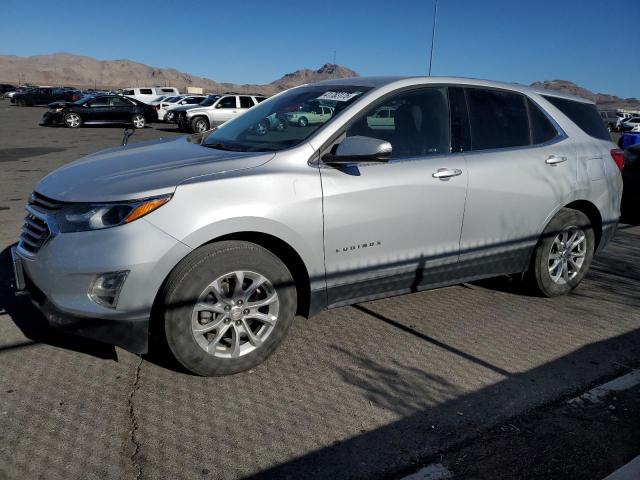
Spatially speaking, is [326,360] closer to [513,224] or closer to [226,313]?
[226,313]

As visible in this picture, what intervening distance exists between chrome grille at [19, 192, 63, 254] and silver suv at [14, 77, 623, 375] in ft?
0.05

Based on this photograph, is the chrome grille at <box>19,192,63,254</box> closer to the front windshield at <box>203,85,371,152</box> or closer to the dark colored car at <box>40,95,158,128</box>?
the front windshield at <box>203,85,371,152</box>

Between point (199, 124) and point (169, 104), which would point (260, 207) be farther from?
point (169, 104)

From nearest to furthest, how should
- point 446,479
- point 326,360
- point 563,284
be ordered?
point 446,479 → point 326,360 → point 563,284

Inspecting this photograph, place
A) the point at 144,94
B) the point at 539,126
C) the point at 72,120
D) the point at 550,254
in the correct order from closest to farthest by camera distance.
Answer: the point at 539,126
the point at 550,254
the point at 72,120
the point at 144,94

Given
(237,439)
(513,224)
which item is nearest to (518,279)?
(513,224)

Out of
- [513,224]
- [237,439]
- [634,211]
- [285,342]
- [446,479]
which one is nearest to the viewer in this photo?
[446,479]

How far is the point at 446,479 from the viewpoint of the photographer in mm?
2562

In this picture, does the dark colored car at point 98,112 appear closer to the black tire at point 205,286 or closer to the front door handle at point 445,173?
the front door handle at point 445,173

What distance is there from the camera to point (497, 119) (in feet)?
14.8

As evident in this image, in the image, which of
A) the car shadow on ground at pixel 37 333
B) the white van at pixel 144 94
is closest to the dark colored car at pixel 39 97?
the white van at pixel 144 94

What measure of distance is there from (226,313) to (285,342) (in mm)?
753

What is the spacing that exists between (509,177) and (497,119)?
1.64 feet

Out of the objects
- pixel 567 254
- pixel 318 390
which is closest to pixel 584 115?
pixel 567 254
